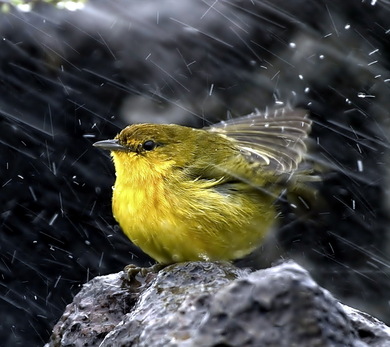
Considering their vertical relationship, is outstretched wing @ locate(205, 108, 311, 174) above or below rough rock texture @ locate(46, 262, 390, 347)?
below

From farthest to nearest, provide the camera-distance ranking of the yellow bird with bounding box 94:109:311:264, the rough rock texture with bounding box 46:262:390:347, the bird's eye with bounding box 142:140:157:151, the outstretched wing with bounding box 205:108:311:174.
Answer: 1. the outstretched wing with bounding box 205:108:311:174
2. the bird's eye with bounding box 142:140:157:151
3. the yellow bird with bounding box 94:109:311:264
4. the rough rock texture with bounding box 46:262:390:347

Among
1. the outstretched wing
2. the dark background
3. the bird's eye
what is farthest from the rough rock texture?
the dark background

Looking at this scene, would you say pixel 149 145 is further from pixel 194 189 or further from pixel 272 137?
pixel 272 137

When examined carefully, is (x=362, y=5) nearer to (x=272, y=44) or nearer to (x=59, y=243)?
(x=272, y=44)

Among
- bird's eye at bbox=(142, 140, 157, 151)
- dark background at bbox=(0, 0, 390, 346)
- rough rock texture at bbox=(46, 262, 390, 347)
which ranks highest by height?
rough rock texture at bbox=(46, 262, 390, 347)

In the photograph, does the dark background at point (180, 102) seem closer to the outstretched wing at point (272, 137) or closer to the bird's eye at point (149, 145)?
the outstretched wing at point (272, 137)

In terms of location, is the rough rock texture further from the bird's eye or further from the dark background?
the dark background

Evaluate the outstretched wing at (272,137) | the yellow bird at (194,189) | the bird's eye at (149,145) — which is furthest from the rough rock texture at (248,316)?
the outstretched wing at (272,137)

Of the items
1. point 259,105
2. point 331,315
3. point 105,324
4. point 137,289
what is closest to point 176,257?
point 137,289
